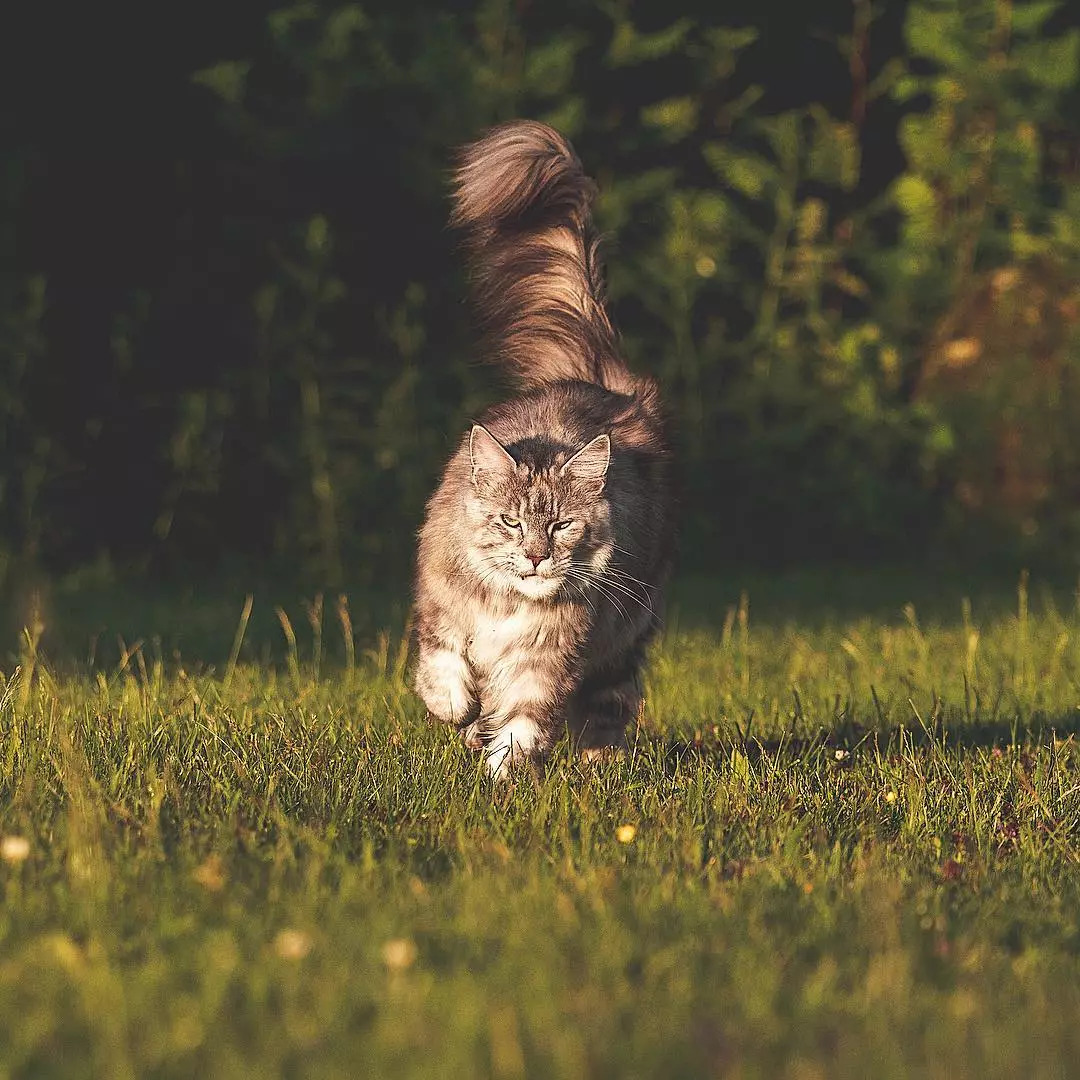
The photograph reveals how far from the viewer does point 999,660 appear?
6324 mm

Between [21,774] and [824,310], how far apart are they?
791 centimetres

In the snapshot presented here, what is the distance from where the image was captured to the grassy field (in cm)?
229

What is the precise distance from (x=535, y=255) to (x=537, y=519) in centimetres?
132

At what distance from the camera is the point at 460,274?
983cm

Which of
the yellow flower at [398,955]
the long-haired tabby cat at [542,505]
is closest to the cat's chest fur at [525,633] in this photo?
the long-haired tabby cat at [542,505]

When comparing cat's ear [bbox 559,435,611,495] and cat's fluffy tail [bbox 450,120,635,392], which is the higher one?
cat's fluffy tail [bbox 450,120,635,392]

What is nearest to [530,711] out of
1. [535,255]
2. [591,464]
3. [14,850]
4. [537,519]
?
[537,519]

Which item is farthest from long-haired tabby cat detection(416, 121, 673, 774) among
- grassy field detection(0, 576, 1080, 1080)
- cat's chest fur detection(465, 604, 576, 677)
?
grassy field detection(0, 576, 1080, 1080)

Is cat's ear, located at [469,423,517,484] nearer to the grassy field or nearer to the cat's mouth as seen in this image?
the cat's mouth

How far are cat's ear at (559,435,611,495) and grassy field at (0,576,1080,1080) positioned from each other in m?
0.77

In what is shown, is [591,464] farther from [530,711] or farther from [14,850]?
[14,850]

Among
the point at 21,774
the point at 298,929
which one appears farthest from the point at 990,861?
the point at 21,774

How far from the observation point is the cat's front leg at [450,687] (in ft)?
15.6

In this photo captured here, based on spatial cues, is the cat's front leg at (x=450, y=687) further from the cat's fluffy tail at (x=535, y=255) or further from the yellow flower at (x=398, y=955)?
the yellow flower at (x=398, y=955)
